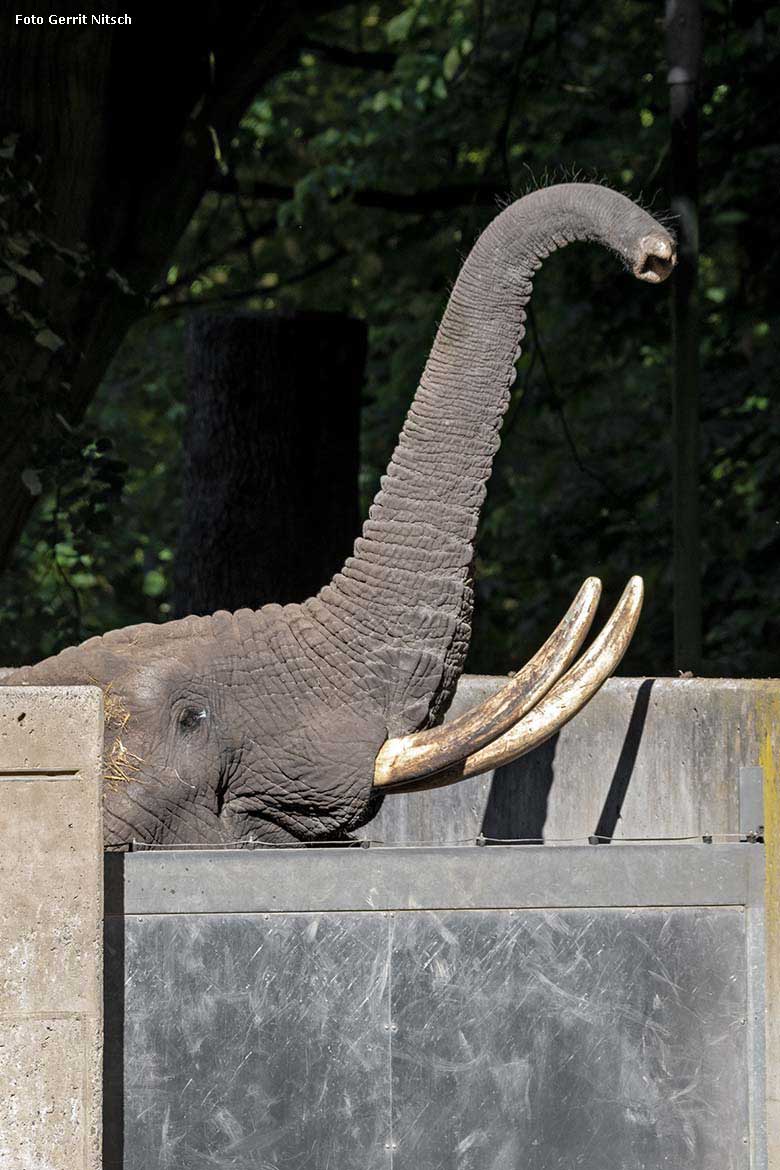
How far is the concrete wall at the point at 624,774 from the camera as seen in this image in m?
5.05

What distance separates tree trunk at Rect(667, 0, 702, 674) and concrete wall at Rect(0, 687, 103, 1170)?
331cm

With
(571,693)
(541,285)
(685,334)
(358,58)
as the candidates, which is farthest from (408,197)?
(571,693)

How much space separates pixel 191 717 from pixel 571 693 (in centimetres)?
96

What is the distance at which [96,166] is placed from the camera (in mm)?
7633

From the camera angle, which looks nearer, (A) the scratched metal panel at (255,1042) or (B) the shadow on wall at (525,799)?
(A) the scratched metal panel at (255,1042)

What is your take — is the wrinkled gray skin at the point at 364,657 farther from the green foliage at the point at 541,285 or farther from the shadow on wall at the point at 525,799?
the green foliage at the point at 541,285

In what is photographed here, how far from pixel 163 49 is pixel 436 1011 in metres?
5.24

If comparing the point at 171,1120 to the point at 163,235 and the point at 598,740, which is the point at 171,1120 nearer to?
the point at 598,740

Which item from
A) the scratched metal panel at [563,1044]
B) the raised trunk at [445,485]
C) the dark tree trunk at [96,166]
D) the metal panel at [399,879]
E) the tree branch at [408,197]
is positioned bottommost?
the scratched metal panel at [563,1044]

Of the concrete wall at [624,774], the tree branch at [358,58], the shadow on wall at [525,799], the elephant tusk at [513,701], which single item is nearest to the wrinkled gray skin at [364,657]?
the elephant tusk at [513,701]

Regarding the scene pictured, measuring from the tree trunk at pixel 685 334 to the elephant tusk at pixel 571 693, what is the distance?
1644 mm

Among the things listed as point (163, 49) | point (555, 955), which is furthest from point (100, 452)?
point (555, 955)

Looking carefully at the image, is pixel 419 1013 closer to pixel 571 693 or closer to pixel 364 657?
pixel 571 693

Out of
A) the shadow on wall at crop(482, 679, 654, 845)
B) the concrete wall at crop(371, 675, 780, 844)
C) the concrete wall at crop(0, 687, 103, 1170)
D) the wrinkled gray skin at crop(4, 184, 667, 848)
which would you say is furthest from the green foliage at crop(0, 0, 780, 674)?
the concrete wall at crop(0, 687, 103, 1170)
